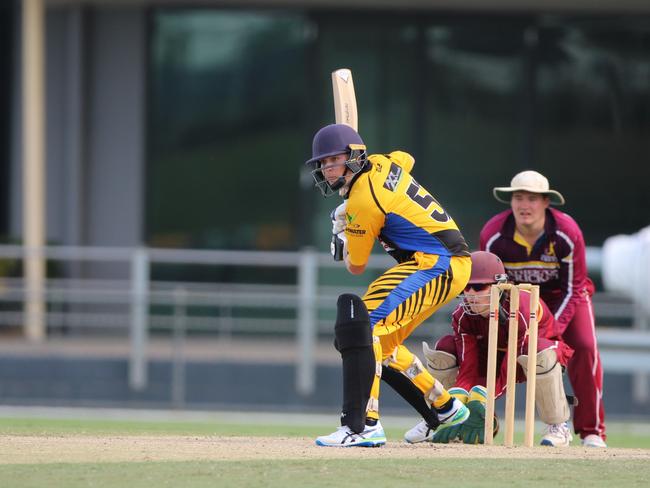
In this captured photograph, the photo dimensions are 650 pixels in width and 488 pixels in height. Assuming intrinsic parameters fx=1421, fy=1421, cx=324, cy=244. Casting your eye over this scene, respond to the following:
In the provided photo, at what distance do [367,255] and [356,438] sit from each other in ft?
3.18

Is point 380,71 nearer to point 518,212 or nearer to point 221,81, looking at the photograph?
point 221,81

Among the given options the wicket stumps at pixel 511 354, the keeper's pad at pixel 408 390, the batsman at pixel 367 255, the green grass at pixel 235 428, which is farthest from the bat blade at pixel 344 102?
the green grass at pixel 235 428

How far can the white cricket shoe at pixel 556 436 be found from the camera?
8.62m

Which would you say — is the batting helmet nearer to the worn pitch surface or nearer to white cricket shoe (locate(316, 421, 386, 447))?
the worn pitch surface

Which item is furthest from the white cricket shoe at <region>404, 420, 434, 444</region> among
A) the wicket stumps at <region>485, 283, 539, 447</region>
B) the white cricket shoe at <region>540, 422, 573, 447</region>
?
the white cricket shoe at <region>540, 422, 573, 447</region>

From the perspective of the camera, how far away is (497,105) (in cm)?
1750

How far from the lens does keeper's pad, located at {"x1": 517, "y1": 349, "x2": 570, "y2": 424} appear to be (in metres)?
8.36

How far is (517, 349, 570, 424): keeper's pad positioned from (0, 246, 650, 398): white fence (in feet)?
18.6

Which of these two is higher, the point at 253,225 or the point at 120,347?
the point at 253,225

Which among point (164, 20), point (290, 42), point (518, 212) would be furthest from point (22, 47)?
point (518, 212)

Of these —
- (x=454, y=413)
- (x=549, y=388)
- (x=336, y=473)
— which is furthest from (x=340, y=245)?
(x=549, y=388)

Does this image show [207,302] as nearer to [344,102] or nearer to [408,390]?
[344,102]

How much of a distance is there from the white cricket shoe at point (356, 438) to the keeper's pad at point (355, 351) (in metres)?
0.09

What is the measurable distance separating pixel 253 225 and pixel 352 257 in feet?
32.7
